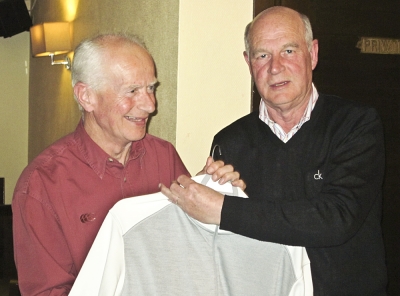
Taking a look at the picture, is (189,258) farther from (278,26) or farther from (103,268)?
(278,26)

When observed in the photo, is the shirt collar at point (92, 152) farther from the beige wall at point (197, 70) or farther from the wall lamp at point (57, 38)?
the wall lamp at point (57, 38)

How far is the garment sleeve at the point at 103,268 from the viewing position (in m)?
1.71

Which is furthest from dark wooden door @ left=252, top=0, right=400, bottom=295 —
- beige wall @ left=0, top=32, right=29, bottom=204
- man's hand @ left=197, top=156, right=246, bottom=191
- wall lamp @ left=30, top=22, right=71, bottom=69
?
beige wall @ left=0, top=32, right=29, bottom=204

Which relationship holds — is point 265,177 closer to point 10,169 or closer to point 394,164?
point 394,164

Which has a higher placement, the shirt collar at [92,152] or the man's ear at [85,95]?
the man's ear at [85,95]

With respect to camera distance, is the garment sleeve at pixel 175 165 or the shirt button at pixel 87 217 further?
the garment sleeve at pixel 175 165

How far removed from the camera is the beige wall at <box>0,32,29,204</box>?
30.0ft

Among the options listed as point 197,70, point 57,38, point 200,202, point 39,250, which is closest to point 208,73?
point 197,70

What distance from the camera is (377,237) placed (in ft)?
6.67

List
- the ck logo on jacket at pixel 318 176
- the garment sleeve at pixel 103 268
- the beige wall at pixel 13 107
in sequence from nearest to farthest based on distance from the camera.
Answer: the garment sleeve at pixel 103 268 → the ck logo on jacket at pixel 318 176 → the beige wall at pixel 13 107

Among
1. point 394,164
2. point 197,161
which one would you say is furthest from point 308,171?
point 394,164

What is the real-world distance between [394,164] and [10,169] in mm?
7290

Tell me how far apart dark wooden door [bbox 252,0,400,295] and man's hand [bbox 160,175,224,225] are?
3.75 ft

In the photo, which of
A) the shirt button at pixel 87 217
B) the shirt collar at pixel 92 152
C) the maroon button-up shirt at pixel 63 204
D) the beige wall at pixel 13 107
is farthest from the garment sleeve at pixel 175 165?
the beige wall at pixel 13 107
